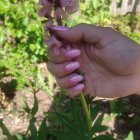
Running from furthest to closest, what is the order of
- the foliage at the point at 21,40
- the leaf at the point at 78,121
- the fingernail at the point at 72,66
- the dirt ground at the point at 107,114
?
the foliage at the point at 21,40 < the dirt ground at the point at 107,114 < the leaf at the point at 78,121 < the fingernail at the point at 72,66

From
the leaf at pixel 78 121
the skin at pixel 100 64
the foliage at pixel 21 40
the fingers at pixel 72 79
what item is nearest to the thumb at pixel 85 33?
the skin at pixel 100 64

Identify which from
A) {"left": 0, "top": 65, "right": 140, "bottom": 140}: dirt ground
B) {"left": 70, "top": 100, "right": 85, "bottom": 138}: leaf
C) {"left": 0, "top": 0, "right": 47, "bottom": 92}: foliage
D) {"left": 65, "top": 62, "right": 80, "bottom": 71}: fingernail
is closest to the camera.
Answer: {"left": 65, "top": 62, "right": 80, "bottom": 71}: fingernail

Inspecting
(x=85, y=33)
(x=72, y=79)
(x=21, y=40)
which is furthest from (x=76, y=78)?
(x=21, y=40)

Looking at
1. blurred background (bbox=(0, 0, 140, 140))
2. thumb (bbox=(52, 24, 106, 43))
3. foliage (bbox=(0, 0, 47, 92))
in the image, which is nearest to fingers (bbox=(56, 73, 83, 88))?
thumb (bbox=(52, 24, 106, 43))

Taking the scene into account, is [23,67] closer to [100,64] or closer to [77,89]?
[100,64]

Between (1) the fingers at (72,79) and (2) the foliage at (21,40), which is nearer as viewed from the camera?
(1) the fingers at (72,79)

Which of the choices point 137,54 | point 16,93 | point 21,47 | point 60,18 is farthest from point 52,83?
point 60,18

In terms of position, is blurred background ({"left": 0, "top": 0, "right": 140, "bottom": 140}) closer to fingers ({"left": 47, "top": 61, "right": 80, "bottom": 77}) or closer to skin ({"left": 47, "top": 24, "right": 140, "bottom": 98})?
skin ({"left": 47, "top": 24, "right": 140, "bottom": 98})

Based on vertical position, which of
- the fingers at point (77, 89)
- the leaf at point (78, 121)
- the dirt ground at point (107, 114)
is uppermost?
the fingers at point (77, 89)

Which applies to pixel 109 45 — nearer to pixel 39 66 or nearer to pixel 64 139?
pixel 64 139

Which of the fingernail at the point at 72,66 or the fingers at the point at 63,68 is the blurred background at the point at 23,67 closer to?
the fingers at the point at 63,68
